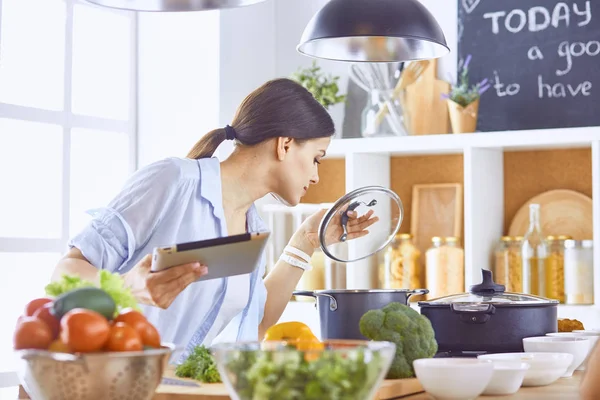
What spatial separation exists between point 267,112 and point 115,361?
4.44 feet

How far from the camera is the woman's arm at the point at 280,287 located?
268 cm

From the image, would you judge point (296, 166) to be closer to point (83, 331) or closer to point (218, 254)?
point (218, 254)

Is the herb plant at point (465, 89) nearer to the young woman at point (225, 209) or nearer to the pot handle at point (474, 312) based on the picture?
the young woman at point (225, 209)

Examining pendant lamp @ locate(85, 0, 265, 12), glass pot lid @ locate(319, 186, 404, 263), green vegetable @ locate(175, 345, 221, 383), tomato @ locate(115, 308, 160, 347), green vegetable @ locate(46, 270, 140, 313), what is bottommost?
green vegetable @ locate(175, 345, 221, 383)

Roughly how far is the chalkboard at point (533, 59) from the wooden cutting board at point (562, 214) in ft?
0.98

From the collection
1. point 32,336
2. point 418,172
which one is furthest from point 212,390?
point 418,172

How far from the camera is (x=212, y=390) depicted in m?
1.52

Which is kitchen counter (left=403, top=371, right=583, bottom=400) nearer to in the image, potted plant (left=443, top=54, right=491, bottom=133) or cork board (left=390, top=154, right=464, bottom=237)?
potted plant (left=443, top=54, right=491, bottom=133)

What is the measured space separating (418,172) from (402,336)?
2.40 meters

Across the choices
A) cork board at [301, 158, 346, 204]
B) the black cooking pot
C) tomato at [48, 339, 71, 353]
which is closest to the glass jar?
cork board at [301, 158, 346, 204]

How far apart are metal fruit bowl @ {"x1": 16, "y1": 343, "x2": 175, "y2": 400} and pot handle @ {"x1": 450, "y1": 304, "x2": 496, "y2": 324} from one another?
85cm

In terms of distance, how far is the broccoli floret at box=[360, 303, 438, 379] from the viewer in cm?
174

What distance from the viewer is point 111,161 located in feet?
13.7

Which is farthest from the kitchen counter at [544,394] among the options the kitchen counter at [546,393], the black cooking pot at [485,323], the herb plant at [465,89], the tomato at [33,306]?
the herb plant at [465,89]
